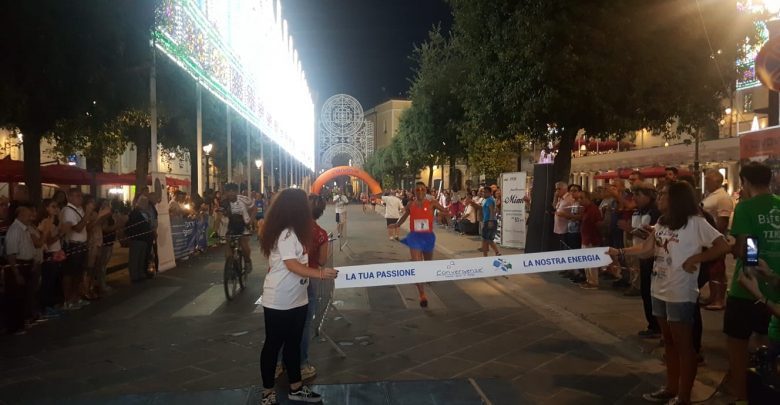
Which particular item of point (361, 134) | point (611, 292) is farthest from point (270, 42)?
point (361, 134)

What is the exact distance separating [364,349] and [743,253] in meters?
3.90

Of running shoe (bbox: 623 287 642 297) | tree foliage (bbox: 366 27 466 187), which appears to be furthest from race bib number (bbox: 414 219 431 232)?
tree foliage (bbox: 366 27 466 187)

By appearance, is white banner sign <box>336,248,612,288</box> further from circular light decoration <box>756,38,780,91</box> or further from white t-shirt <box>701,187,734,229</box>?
white t-shirt <box>701,187,734,229</box>

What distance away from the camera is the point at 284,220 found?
A: 4574mm

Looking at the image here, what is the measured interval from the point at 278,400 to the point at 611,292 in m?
6.69

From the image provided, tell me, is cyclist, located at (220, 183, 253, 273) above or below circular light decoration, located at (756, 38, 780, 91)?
below

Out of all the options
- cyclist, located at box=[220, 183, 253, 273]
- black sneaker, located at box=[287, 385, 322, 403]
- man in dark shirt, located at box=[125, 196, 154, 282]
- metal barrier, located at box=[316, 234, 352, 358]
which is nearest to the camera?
black sneaker, located at box=[287, 385, 322, 403]

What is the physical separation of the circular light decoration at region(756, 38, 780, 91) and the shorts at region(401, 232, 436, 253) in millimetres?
4854

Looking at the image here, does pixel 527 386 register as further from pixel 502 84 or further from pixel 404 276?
pixel 502 84

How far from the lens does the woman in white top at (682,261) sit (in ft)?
14.3

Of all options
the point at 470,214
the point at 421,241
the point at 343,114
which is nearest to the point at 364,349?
the point at 421,241

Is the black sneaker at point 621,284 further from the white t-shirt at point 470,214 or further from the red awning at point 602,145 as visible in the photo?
the red awning at point 602,145

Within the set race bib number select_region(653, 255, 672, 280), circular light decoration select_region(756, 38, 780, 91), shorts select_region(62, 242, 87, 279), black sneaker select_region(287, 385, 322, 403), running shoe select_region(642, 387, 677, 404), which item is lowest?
running shoe select_region(642, 387, 677, 404)

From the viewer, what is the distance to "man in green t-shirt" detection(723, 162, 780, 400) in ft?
13.2
